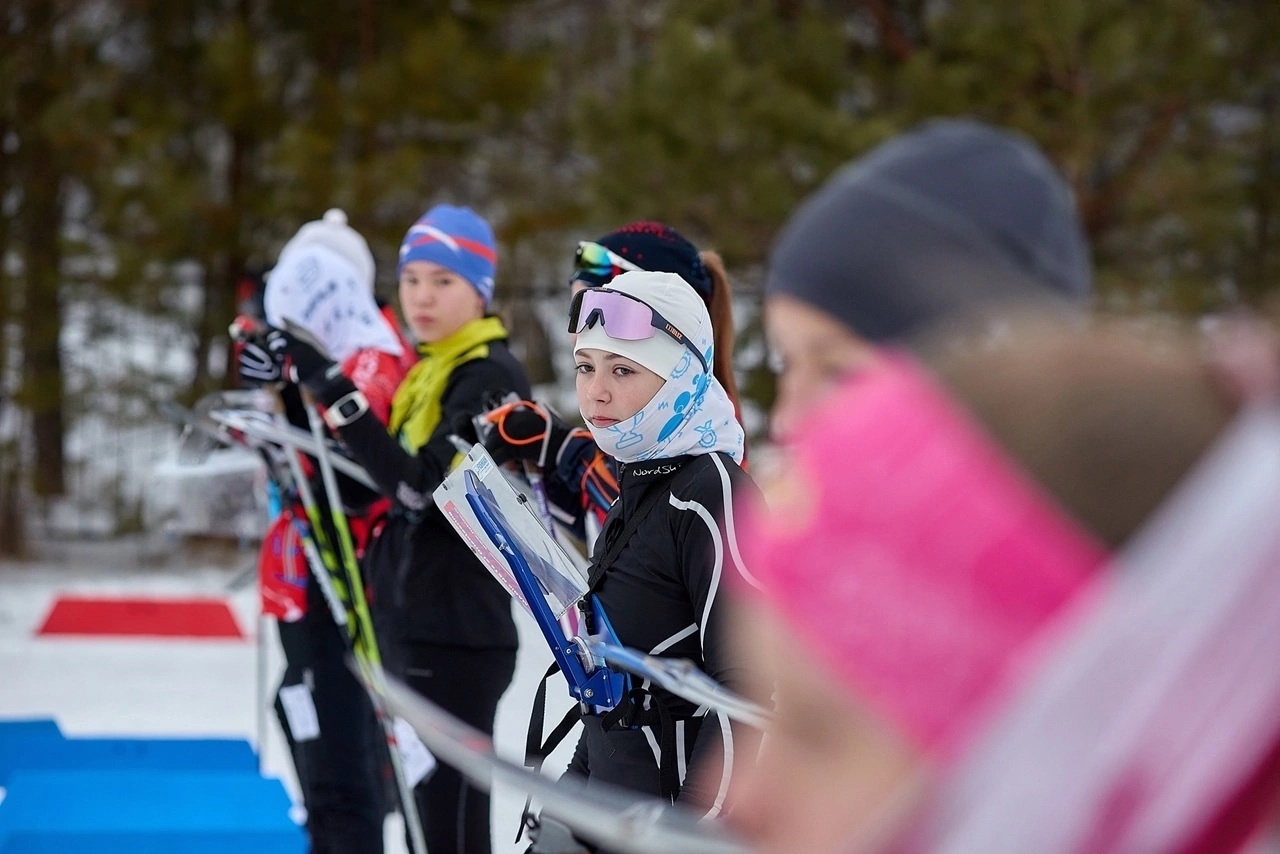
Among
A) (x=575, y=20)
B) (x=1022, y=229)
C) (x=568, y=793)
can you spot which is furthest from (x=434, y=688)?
(x=575, y=20)

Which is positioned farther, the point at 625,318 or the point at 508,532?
the point at 625,318

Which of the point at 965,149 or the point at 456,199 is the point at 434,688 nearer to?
the point at 965,149

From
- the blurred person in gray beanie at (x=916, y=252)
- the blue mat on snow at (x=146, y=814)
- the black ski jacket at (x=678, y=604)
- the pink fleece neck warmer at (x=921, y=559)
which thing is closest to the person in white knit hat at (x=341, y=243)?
the blue mat on snow at (x=146, y=814)

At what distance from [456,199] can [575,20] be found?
1801 millimetres

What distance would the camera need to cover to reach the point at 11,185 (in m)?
9.50

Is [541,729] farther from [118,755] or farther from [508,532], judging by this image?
[118,755]

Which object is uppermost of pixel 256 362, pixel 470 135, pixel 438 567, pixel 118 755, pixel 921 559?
pixel 921 559

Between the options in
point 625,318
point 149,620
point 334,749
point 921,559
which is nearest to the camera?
point 921,559

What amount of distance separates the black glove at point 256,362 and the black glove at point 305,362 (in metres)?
0.06

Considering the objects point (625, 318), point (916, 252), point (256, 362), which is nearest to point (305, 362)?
point (256, 362)

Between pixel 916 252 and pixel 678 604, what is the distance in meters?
1.65

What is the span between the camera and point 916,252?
2.68 feet

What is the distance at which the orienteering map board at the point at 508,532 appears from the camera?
2.41m

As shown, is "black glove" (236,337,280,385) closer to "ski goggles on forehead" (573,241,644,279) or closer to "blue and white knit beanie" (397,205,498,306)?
"blue and white knit beanie" (397,205,498,306)
